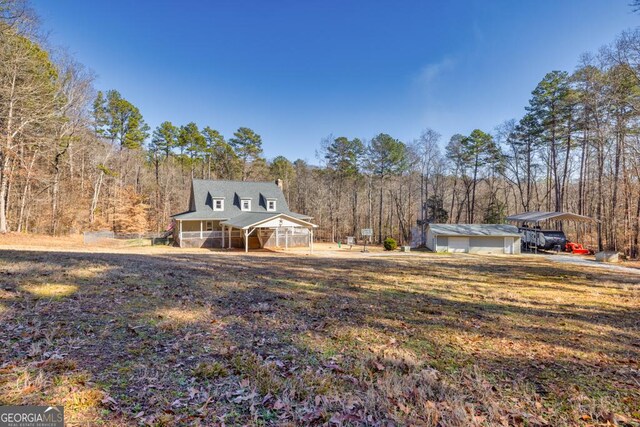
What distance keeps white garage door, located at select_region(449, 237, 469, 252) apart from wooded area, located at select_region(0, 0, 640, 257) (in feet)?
25.5

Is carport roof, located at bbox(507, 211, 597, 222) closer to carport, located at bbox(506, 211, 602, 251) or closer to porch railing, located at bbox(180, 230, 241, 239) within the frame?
carport, located at bbox(506, 211, 602, 251)

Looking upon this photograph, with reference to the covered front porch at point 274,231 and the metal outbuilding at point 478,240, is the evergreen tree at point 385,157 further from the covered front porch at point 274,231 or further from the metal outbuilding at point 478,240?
the covered front porch at point 274,231

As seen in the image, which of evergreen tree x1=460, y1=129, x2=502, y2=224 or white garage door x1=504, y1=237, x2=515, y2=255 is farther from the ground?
evergreen tree x1=460, y1=129, x2=502, y2=224

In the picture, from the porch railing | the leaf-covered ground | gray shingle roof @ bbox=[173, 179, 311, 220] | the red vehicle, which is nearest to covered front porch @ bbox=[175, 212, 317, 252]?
the porch railing

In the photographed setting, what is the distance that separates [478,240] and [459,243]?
177 cm

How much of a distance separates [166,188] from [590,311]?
37.0 metres

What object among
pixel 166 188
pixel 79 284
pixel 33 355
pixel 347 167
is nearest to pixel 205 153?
pixel 166 188

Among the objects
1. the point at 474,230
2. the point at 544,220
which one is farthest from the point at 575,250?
the point at 474,230

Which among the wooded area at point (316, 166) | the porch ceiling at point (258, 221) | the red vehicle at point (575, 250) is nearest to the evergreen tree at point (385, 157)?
the wooded area at point (316, 166)

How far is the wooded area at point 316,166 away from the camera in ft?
57.6

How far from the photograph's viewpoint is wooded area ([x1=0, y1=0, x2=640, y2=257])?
57.6 ft

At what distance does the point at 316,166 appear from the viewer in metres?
40.7

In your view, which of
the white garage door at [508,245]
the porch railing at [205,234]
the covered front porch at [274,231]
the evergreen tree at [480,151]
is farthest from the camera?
the evergreen tree at [480,151]

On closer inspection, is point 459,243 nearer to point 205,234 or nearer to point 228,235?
point 228,235
